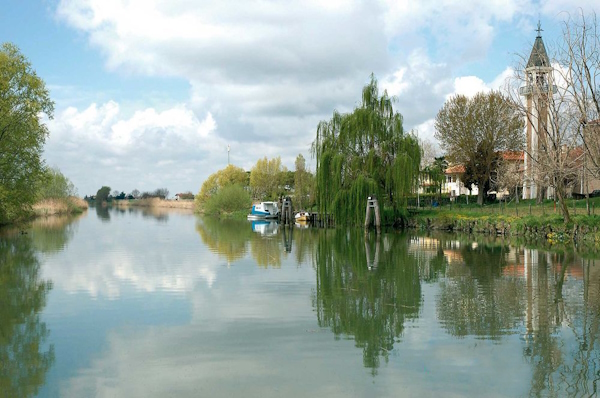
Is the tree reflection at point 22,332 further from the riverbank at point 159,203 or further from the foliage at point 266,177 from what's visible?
the riverbank at point 159,203

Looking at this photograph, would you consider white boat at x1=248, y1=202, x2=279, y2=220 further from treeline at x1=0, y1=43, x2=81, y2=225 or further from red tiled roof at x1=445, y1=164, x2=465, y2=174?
treeline at x1=0, y1=43, x2=81, y2=225

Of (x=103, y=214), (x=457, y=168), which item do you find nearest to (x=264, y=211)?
(x=457, y=168)

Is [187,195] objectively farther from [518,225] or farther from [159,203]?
[518,225]

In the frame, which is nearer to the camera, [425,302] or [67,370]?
[67,370]

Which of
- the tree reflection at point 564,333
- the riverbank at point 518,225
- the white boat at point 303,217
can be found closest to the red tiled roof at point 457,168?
the riverbank at point 518,225

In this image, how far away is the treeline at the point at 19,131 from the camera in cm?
2902

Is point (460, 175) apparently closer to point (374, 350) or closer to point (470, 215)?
point (470, 215)

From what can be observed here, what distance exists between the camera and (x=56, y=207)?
198 ft

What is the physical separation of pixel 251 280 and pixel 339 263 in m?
4.34

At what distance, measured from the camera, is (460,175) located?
47781mm

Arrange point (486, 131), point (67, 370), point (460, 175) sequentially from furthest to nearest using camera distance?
point (460, 175) → point (486, 131) → point (67, 370)

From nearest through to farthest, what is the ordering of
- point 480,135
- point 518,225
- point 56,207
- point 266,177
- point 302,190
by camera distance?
point 518,225 → point 480,135 → point 302,190 → point 56,207 → point 266,177

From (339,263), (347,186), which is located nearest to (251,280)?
(339,263)

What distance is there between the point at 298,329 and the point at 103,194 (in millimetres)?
142624
